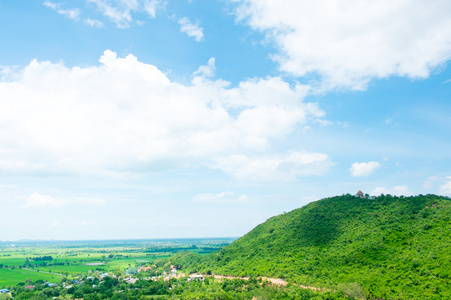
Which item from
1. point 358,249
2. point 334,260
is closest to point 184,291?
point 334,260

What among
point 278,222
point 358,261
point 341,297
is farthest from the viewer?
point 278,222

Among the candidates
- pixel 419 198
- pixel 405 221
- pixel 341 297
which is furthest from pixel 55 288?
pixel 419 198

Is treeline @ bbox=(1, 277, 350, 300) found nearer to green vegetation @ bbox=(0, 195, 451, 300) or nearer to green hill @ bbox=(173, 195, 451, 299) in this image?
green vegetation @ bbox=(0, 195, 451, 300)

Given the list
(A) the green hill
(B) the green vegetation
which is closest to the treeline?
(B) the green vegetation

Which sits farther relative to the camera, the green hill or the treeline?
the treeline

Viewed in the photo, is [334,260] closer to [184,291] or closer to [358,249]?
[358,249]

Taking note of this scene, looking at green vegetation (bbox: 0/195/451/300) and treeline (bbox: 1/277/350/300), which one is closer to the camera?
green vegetation (bbox: 0/195/451/300)

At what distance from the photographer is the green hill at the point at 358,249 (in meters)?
52.1

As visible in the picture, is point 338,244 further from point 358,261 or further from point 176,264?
point 176,264

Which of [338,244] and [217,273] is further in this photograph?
[217,273]

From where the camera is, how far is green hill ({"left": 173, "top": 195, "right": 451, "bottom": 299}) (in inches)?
2052

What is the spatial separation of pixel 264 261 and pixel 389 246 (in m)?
28.3

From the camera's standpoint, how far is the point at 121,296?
65688mm

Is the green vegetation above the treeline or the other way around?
above
